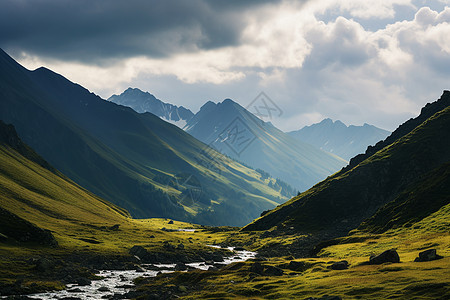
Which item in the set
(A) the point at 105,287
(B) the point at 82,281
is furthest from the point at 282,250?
(B) the point at 82,281

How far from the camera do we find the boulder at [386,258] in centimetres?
6231

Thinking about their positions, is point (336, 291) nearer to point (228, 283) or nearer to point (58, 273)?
point (228, 283)

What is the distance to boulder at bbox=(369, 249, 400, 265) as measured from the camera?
204 feet

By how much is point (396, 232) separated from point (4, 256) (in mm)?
111883

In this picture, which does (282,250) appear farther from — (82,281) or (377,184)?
(82,281)

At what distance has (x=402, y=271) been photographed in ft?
172

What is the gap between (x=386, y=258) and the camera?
63.4 metres

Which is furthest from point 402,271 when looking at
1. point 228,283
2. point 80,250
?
point 80,250

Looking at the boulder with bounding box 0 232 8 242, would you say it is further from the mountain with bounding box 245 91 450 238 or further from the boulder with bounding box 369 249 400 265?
the mountain with bounding box 245 91 450 238

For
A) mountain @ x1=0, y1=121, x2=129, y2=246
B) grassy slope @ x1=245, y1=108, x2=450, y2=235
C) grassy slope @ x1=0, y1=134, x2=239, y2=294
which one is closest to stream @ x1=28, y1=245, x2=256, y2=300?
grassy slope @ x1=0, y1=134, x2=239, y2=294

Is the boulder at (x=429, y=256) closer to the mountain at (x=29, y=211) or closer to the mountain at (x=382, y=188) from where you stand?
the mountain at (x=382, y=188)

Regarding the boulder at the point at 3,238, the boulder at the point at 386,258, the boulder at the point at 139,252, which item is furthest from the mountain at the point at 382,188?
the boulder at the point at 3,238

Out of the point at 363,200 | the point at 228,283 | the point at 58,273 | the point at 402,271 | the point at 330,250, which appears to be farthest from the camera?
the point at 363,200

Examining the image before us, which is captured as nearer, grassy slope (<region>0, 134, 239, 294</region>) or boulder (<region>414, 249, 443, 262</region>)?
boulder (<region>414, 249, 443, 262</region>)
